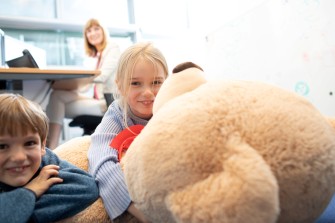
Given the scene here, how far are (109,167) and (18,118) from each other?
21 centimetres

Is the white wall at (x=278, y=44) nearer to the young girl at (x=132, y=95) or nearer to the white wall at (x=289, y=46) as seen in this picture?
the white wall at (x=289, y=46)

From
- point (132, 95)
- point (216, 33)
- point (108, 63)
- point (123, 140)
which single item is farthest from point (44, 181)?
point (216, 33)

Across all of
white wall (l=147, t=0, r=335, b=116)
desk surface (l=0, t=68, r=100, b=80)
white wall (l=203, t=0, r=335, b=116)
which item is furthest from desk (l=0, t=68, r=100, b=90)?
white wall (l=203, t=0, r=335, b=116)

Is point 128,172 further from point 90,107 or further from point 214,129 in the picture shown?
point 90,107

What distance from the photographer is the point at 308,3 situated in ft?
6.68

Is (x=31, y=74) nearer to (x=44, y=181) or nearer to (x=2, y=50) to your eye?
(x=2, y=50)

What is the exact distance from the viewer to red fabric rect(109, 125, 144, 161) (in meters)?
0.70

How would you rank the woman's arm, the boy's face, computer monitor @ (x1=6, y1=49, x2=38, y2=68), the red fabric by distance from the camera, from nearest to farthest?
the boy's face → the red fabric → computer monitor @ (x1=6, y1=49, x2=38, y2=68) → the woman's arm

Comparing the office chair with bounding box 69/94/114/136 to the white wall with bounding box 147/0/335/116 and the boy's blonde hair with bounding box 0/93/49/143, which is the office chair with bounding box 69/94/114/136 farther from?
the boy's blonde hair with bounding box 0/93/49/143

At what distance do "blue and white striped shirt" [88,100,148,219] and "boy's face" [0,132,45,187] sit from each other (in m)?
0.14

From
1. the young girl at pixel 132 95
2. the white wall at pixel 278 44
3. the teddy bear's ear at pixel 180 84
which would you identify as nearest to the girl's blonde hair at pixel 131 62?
the young girl at pixel 132 95

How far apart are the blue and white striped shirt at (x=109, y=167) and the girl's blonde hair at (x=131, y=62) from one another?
0.13ft

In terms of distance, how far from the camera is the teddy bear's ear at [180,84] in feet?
1.47

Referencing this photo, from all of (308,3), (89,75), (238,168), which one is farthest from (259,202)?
(308,3)
